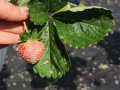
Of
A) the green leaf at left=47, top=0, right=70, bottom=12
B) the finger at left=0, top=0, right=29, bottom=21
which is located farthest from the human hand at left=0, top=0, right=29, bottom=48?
the green leaf at left=47, top=0, right=70, bottom=12

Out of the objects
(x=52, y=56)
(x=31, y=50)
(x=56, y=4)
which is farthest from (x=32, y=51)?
(x=56, y=4)

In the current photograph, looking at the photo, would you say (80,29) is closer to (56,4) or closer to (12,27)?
(56,4)

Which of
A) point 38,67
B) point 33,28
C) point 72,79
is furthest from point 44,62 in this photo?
point 72,79

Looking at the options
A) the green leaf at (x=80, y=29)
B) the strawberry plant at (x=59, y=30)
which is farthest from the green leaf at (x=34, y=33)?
the green leaf at (x=80, y=29)

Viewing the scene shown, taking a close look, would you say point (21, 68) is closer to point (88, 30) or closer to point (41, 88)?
point (41, 88)

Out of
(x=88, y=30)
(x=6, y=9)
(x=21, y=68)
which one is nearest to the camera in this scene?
(x=6, y=9)

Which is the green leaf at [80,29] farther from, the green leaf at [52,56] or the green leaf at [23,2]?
the green leaf at [23,2]
